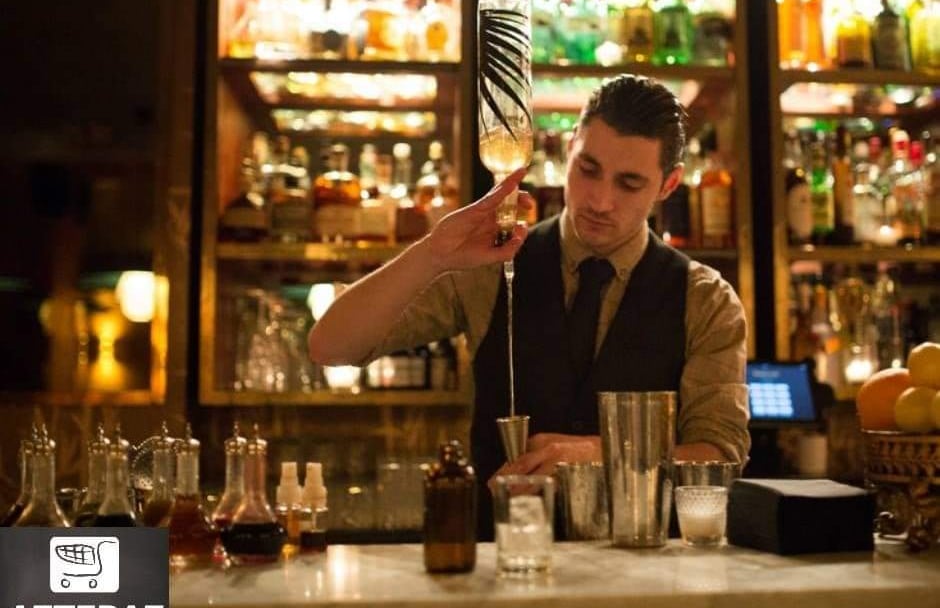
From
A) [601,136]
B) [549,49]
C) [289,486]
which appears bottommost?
[289,486]

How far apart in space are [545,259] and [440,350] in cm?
89

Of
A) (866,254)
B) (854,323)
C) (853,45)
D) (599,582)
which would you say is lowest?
(599,582)

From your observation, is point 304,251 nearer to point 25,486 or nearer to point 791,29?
point 791,29

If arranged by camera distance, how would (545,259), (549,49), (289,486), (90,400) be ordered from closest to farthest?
(289,486) → (545,259) → (90,400) → (549,49)

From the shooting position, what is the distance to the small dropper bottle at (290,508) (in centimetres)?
129

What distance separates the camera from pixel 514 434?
4.62ft

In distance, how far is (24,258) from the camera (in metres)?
2.93

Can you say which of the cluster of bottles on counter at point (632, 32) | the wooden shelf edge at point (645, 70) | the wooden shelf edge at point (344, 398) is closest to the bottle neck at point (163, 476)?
the wooden shelf edge at point (344, 398)

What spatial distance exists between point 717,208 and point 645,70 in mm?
395

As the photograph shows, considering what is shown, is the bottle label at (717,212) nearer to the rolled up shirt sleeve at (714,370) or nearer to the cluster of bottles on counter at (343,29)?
the cluster of bottles on counter at (343,29)

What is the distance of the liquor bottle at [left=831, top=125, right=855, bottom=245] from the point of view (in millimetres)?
3059

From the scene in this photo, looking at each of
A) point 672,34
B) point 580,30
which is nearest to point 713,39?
point 672,34

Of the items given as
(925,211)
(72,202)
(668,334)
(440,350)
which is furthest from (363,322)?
(925,211)

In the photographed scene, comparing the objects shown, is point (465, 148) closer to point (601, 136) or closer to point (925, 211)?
point (601, 136)
